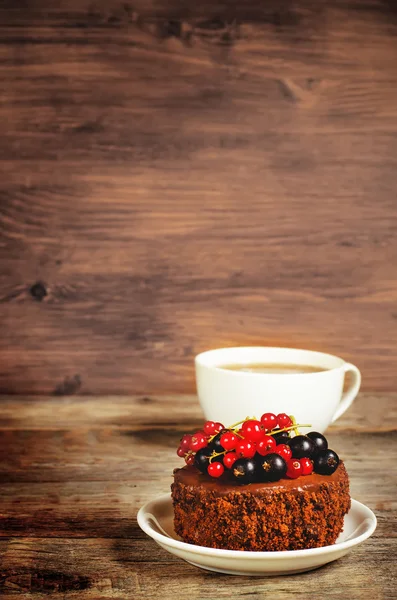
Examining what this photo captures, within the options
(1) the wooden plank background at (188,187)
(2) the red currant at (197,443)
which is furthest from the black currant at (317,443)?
(1) the wooden plank background at (188,187)

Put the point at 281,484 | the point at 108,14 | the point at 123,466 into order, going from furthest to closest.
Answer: the point at 108,14, the point at 123,466, the point at 281,484

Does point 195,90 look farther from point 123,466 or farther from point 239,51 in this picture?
point 123,466

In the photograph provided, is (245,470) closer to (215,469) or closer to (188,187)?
(215,469)

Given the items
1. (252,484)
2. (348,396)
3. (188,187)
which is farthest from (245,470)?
(188,187)

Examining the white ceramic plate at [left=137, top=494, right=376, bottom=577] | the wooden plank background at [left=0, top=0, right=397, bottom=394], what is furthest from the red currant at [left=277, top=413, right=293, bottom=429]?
the wooden plank background at [left=0, top=0, right=397, bottom=394]

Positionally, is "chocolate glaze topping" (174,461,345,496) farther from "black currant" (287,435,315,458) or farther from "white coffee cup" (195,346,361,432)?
"white coffee cup" (195,346,361,432)

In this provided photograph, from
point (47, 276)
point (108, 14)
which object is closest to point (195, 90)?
point (108, 14)
